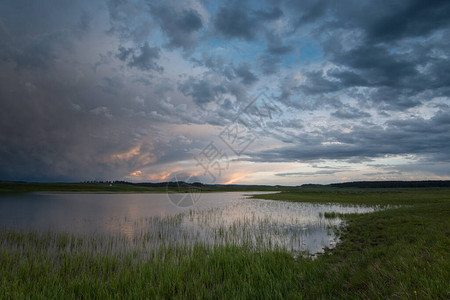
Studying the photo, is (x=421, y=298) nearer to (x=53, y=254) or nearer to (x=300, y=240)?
(x=300, y=240)

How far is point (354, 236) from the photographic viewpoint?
1609 centimetres

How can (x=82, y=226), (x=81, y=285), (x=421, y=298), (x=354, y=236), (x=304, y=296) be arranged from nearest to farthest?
(x=421, y=298) < (x=304, y=296) < (x=81, y=285) < (x=354, y=236) < (x=82, y=226)

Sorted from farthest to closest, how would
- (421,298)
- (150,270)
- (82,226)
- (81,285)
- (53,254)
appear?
(82,226), (53,254), (150,270), (81,285), (421,298)

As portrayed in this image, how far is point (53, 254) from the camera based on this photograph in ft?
41.2

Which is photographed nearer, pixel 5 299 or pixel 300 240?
pixel 5 299

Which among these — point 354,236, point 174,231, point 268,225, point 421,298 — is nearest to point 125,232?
point 174,231

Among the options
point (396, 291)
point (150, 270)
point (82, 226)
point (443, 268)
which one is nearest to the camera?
point (396, 291)

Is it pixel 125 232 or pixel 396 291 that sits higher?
pixel 396 291

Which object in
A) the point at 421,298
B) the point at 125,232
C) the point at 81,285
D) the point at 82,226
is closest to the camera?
the point at 421,298

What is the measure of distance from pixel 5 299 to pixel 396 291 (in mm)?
11181

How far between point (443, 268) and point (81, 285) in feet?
37.1

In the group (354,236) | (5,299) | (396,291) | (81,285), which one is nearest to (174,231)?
(81,285)

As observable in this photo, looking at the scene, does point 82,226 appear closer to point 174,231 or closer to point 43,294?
point 174,231

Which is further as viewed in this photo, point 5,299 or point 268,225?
point 268,225
